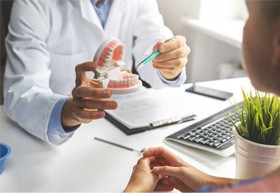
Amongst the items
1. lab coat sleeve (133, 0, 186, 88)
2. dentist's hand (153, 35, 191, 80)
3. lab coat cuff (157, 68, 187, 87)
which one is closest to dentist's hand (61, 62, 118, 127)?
dentist's hand (153, 35, 191, 80)

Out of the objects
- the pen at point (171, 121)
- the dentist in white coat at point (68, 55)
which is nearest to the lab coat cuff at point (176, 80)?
the dentist in white coat at point (68, 55)

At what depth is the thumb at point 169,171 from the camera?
644mm

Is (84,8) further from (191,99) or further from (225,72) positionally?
(225,72)

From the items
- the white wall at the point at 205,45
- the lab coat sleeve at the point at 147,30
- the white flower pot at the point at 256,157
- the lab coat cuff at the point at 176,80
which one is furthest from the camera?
the white wall at the point at 205,45

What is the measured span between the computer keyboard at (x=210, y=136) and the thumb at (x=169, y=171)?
0.44ft

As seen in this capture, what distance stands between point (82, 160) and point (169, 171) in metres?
0.19

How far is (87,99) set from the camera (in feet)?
2.41

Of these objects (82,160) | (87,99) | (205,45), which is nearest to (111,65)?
(87,99)

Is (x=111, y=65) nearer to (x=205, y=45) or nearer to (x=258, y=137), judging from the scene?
(x=258, y=137)

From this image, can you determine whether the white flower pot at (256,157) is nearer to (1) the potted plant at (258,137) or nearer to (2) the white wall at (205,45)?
(1) the potted plant at (258,137)

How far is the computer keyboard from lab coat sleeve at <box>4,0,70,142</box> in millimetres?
291

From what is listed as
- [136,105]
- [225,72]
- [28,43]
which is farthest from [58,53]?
[225,72]

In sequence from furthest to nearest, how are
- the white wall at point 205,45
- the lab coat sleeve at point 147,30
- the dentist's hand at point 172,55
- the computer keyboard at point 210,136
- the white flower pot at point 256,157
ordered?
1. the white wall at point 205,45
2. the lab coat sleeve at point 147,30
3. the dentist's hand at point 172,55
4. the computer keyboard at point 210,136
5. the white flower pot at point 256,157

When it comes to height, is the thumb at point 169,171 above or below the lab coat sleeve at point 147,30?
below
